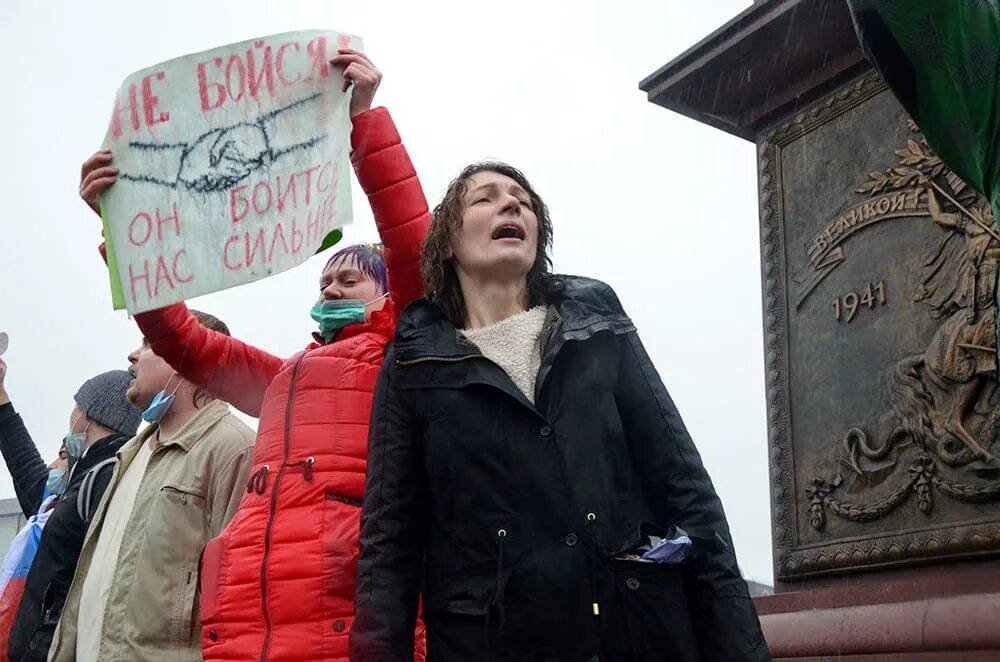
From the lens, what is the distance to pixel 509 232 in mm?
2672

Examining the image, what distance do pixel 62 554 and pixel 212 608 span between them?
163 cm

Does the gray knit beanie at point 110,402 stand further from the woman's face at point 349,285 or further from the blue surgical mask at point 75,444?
the woman's face at point 349,285

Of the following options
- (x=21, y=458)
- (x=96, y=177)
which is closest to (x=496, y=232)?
(x=96, y=177)

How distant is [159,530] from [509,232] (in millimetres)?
1522

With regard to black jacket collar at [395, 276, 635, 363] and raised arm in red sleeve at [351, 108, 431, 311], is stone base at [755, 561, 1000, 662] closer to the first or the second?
black jacket collar at [395, 276, 635, 363]

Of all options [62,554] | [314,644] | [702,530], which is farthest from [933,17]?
[62,554]

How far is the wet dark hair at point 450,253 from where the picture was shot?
8.73 ft

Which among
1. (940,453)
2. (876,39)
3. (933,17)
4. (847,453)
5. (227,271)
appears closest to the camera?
(933,17)

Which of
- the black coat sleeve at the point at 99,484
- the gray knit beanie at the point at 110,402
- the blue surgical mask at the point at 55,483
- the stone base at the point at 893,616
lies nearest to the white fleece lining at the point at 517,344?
the stone base at the point at 893,616

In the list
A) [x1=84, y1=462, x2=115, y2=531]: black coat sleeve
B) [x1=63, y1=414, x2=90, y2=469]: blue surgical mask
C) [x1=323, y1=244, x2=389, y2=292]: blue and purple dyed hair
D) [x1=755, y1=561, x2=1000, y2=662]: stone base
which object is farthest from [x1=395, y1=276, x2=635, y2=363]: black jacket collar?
[x1=63, y1=414, x2=90, y2=469]: blue surgical mask

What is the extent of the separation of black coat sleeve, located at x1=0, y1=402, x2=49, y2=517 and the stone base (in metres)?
3.16

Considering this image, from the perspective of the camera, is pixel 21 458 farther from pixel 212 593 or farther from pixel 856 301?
pixel 856 301

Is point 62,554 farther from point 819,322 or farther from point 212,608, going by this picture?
point 819,322

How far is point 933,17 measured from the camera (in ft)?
5.71
